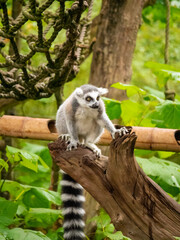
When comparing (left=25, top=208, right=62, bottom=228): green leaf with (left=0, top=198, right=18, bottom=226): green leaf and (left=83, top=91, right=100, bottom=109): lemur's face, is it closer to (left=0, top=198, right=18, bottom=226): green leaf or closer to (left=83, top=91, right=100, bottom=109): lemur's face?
(left=0, top=198, right=18, bottom=226): green leaf

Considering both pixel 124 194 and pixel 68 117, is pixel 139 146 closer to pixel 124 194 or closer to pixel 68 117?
pixel 68 117

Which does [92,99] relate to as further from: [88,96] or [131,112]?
[131,112]

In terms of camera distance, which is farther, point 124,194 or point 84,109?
point 84,109

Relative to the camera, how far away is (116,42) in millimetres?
3484

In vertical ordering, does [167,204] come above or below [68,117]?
below

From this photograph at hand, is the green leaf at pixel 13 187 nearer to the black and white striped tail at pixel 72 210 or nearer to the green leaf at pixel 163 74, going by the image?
the black and white striped tail at pixel 72 210

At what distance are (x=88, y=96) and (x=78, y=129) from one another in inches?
11.4

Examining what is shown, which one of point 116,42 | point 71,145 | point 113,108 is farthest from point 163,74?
point 71,145

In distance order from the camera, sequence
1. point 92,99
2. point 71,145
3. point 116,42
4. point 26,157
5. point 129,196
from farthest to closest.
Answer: point 116,42 < point 92,99 < point 26,157 < point 71,145 < point 129,196

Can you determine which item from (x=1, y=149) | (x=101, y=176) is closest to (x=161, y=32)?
(x=1, y=149)

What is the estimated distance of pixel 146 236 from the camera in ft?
6.40

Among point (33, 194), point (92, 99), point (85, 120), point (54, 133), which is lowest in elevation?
point (33, 194)

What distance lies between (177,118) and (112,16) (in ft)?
4.14

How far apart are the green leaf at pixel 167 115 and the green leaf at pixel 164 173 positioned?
37cm
